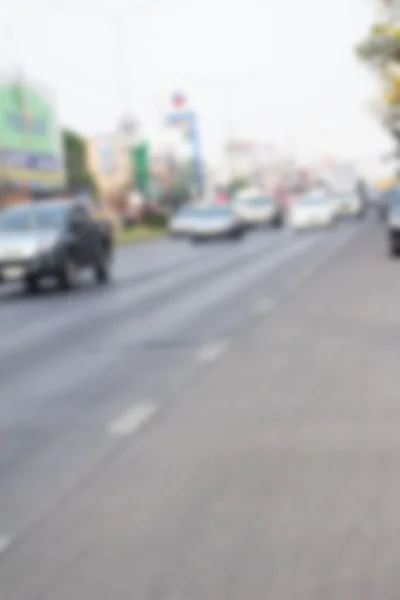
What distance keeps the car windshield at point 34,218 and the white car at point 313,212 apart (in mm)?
34176

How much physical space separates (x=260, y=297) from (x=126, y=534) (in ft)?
54.7

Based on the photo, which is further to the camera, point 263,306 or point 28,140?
point 28,140

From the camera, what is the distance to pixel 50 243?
2762cm

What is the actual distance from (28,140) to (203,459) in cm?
7700

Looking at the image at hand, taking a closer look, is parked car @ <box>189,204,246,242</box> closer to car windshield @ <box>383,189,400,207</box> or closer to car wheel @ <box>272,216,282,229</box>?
car wheel @ <box>272,216,282,229</box>

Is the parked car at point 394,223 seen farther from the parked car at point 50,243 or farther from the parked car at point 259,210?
the parked car at point 259,210

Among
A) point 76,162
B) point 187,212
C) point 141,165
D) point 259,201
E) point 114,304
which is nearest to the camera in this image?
point 114,304

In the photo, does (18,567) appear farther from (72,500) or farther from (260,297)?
(260,297)

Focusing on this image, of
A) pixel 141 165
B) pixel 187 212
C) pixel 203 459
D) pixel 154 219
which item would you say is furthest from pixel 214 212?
pixel 141 165

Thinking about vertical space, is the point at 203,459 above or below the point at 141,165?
above

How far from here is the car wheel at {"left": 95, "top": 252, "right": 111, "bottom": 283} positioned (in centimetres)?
3067

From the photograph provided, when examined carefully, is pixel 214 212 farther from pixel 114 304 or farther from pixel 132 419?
pixel 132 419

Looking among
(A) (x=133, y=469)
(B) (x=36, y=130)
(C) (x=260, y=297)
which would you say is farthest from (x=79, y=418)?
(B) (x=36, y=130)

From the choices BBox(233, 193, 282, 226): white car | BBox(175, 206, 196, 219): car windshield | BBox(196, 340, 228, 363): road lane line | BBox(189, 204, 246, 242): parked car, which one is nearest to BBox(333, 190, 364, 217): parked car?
BBox(233, 193, 282, 226): white car
